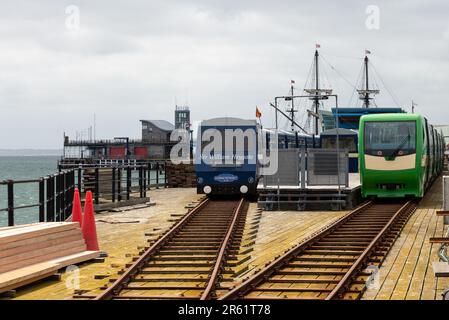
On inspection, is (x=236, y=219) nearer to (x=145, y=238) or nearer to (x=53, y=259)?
(x=145, y=238)

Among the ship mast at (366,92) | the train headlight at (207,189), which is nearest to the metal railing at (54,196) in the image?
the train headlight at (207,189)

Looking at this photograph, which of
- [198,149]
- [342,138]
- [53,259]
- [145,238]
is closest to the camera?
[53,259]

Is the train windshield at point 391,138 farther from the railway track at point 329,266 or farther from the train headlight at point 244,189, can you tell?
the railway track at point 329,266

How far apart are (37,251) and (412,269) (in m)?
5.58

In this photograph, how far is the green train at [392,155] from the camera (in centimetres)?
2302

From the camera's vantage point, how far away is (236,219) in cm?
1781

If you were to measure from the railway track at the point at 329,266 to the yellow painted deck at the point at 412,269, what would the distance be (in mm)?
195

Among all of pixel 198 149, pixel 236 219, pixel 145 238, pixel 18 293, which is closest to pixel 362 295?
pixel 18 293

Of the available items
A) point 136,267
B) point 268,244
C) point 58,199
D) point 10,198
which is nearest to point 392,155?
point 268,244

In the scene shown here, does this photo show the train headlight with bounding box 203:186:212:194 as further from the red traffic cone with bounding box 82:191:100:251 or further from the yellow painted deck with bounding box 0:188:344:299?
the red traffic cone with bounding box 82:191:100:251

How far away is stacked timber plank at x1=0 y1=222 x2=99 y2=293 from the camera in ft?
32.8

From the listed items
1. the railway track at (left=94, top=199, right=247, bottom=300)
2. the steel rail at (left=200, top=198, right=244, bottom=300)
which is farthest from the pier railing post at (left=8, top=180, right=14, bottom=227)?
the steel rail at (left=200, top=198, right=244, bottom=300)

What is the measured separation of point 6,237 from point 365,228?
8.66 meters

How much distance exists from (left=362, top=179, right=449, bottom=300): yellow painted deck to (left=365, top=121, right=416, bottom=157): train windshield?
5.40m
